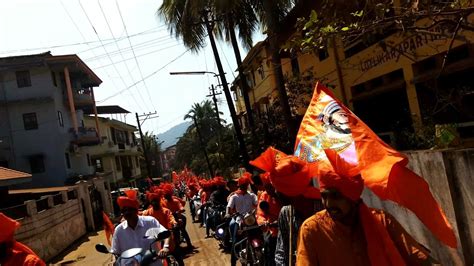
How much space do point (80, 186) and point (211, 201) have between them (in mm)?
13262

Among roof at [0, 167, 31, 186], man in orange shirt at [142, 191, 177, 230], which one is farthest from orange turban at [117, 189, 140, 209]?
roof at [0, 167, 31, 186]

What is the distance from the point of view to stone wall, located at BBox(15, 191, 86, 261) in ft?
48.6

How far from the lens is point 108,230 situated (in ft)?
23.9

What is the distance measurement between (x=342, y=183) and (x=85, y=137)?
1503 inches

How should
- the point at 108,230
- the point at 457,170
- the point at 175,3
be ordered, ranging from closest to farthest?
1. the point at 457,170
2. the point at 108,230
3. the point at 175,3

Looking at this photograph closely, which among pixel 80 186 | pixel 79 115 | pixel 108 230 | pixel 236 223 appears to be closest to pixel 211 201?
pixel 236 223

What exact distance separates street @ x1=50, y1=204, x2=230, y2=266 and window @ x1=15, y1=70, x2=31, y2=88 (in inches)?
622

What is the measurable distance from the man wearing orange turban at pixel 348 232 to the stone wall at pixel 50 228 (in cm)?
1363

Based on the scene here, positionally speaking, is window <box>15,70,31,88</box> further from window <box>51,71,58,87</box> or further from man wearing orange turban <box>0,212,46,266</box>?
man wearing orange turban <box>0,212,46,266</box>

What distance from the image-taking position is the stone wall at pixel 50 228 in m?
14.8

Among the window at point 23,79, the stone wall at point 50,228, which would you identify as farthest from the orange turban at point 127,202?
the window at point 23,79

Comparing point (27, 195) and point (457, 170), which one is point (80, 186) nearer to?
point (27, 195)

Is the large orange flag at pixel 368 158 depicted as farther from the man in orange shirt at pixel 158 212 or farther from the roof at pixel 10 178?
the roof at pixel 10 178

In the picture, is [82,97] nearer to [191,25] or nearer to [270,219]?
[191,25]
